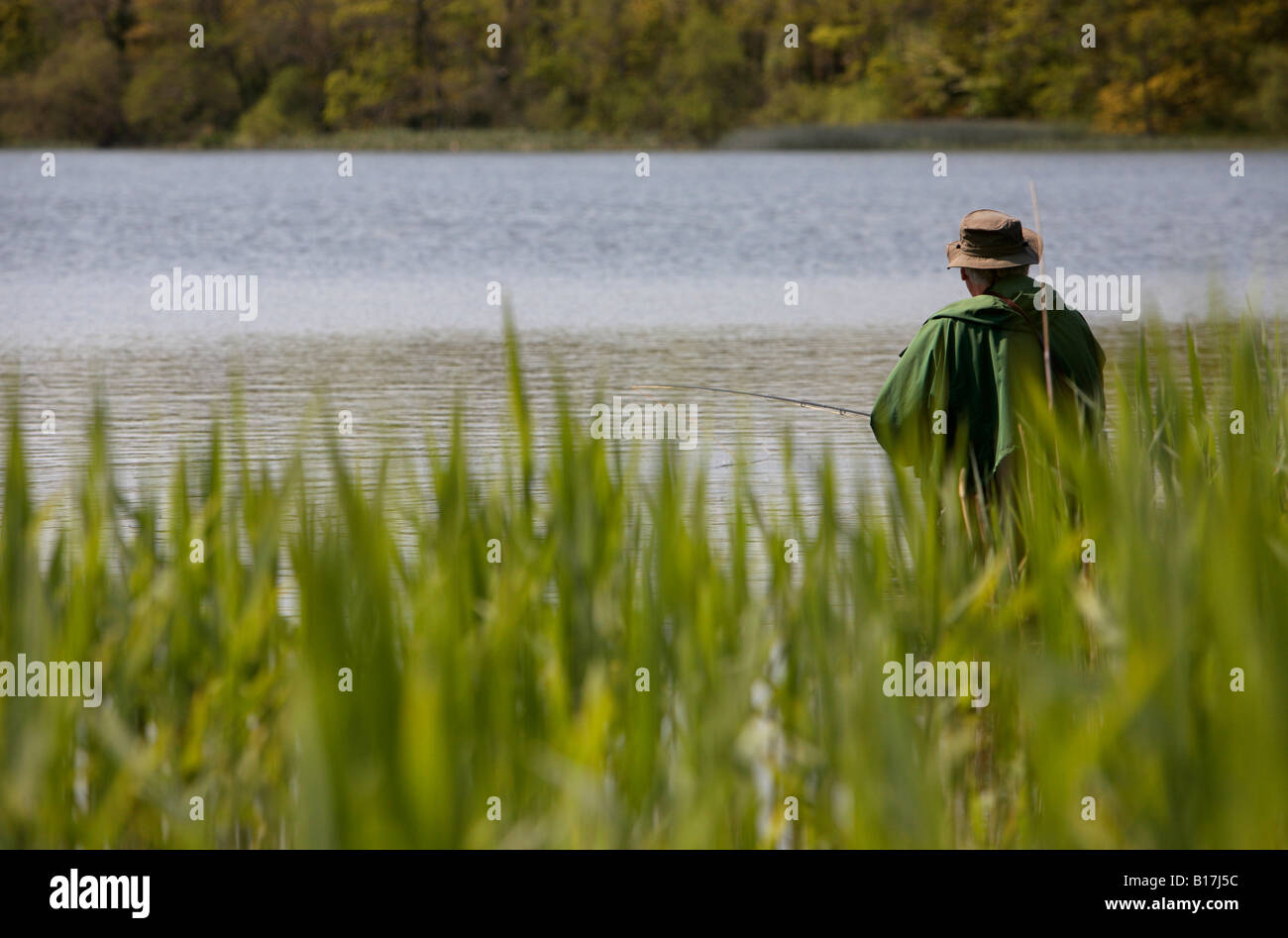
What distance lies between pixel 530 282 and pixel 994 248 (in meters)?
15.8

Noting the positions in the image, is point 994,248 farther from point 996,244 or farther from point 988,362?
point 988,362

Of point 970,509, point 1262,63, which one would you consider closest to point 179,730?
point 970,509

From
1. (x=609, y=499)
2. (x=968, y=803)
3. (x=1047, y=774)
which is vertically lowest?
(x=968, y=803)

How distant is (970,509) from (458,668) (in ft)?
7.20

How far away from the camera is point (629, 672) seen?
3.13 meters

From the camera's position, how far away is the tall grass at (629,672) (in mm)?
2404

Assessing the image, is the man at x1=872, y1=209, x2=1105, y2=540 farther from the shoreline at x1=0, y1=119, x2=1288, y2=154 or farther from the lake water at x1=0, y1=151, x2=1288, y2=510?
the shoreline at x1=0, y1=119, x2=1288, y2=154

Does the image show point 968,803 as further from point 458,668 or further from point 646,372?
point 646,372

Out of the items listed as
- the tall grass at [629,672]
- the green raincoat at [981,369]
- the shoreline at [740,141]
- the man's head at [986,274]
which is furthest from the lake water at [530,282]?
the shoreline at [740,141]

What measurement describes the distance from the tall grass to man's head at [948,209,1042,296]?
0.73m

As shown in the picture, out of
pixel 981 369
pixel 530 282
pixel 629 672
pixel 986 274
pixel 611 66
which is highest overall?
pixel 611 66

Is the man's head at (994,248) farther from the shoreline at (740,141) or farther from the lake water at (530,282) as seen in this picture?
the shoreline at (740,141)

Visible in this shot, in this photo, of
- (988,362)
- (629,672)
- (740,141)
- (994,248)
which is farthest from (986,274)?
(740,141)

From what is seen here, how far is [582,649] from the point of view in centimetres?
333
